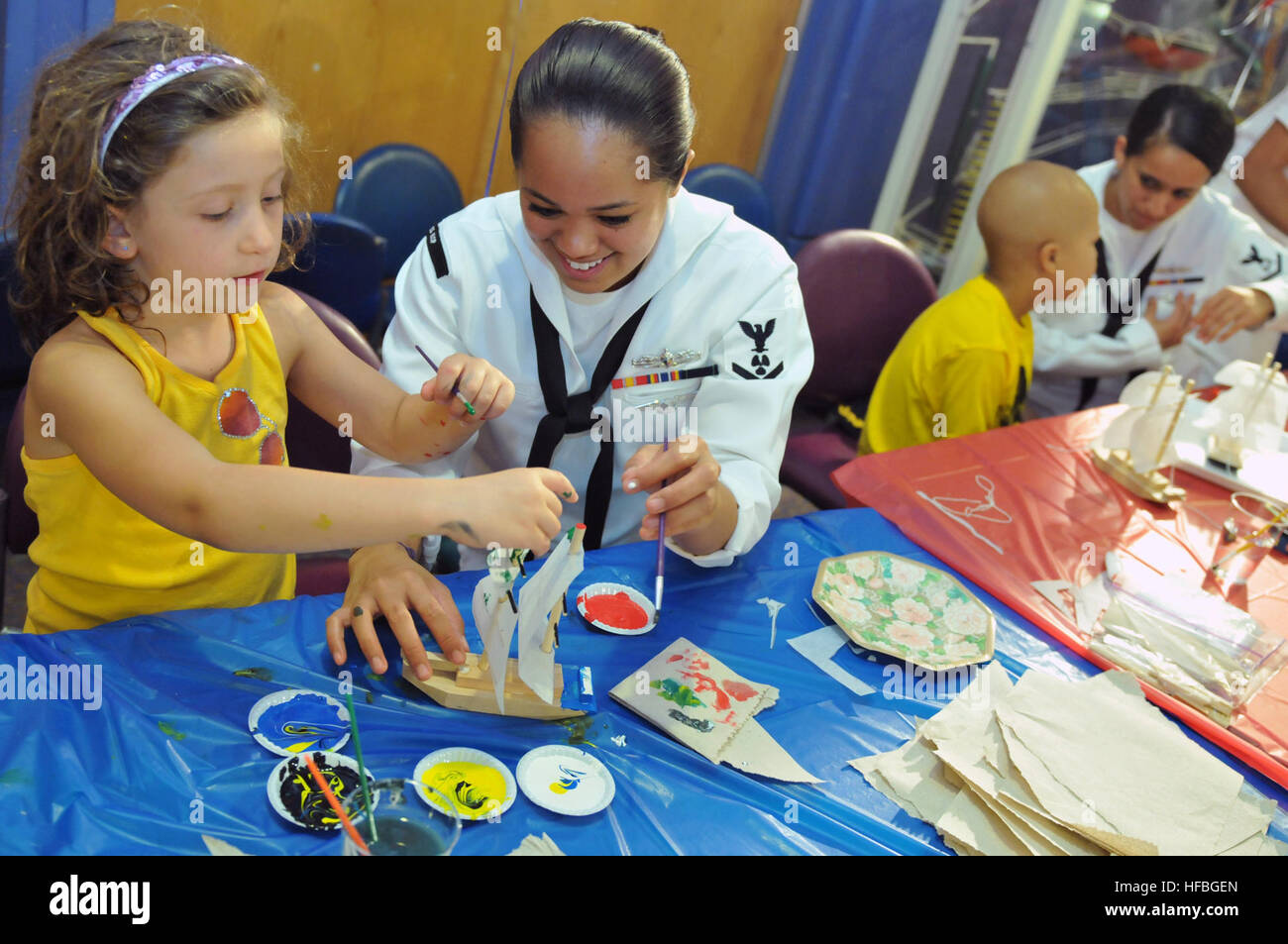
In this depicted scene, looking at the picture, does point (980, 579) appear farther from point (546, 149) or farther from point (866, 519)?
point (546, 149)

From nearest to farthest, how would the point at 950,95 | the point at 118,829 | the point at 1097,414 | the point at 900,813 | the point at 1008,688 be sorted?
the point at 118,829
the point at 900,813
the point at 1008,688
the point at 1097,414
the point at 950,95

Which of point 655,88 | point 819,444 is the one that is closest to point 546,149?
point 655,88

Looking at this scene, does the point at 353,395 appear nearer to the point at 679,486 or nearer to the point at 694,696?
the point at 679,486

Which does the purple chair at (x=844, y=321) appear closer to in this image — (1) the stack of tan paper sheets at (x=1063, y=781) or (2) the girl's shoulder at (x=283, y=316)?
(1) the stack of tan paper sheets at (x=1063, y=781)

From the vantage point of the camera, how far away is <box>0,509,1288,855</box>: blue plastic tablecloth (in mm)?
994

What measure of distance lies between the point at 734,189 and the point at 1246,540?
214 cm

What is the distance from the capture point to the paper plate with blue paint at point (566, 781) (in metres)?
1.09

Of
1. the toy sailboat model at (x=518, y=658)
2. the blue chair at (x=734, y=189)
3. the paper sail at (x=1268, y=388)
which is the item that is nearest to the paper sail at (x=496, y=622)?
the toy sailboat model at (x=518, y=658)

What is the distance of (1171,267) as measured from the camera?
11.3ft

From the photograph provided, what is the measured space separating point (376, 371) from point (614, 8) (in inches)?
97.0

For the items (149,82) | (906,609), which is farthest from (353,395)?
(906,609)

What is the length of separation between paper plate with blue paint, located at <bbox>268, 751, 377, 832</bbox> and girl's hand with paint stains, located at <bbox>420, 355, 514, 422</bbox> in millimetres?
492

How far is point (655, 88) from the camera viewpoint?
1440mm

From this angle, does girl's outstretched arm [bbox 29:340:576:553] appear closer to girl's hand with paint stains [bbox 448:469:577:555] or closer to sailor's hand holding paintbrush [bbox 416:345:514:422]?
girl's hand with paint stains [bbox 448:469:577:555]
